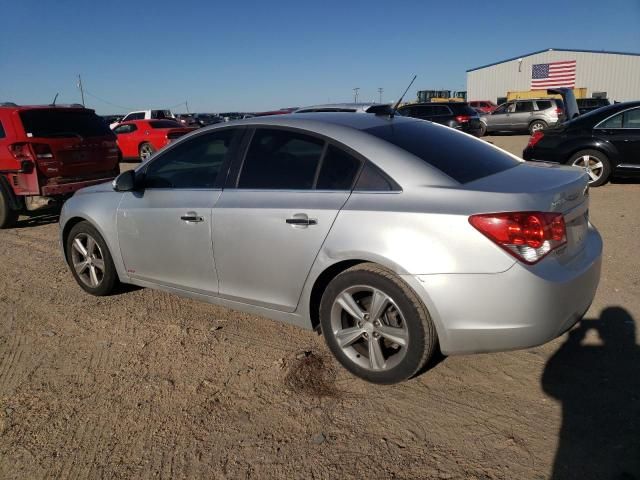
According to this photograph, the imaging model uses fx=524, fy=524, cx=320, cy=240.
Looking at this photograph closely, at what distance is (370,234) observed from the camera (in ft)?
9.51

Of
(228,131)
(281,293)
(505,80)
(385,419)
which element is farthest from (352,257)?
(505,80)

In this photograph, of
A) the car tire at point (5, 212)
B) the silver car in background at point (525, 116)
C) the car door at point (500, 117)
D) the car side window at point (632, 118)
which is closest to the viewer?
the car tire at point (5, 212)

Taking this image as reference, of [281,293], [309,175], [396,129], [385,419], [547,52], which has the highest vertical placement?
[547,52]

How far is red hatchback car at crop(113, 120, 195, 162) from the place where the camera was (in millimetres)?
17047

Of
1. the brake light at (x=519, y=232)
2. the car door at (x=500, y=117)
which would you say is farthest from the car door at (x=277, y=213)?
the car door at (x=500, y=117)

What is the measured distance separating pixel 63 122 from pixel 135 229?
15.7 ft

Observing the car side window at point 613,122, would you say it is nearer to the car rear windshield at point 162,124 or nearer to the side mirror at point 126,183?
the side mirror at point 126,183

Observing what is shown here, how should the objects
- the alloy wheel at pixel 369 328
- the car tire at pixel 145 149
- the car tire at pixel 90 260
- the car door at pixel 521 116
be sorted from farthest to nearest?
the car door at pixel 521 116 < the car tire at pixel 145 149 < the car tire at pixel 90 260 < the alloy wheel at pixel 369 328

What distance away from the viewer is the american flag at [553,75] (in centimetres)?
5244

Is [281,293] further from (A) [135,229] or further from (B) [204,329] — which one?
(A) [135,229]

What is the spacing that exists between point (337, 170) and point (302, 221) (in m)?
0.38

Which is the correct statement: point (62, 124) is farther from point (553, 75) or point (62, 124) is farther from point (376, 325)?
point (553, 75)

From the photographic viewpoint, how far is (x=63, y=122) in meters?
7.87

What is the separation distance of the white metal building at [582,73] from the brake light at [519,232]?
175 ft
